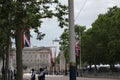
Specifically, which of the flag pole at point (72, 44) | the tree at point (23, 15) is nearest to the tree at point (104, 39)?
the tree at point (23, 15)

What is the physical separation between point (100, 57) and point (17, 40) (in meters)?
83.3

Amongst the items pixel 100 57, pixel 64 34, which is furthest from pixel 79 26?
pixel 100 57

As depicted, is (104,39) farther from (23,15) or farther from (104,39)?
(23,15)

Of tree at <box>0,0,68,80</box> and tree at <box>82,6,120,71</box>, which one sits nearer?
tree at <box>0,0,68,80</box>

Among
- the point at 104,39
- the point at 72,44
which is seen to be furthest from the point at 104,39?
the point at 72,44

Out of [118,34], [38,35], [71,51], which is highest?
[118,34]

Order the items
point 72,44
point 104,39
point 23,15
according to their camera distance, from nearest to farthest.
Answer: point 72,44 → point 23,15 → point 104,39

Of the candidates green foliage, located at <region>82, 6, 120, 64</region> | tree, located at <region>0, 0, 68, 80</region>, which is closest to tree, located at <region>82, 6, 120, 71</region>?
green foliage, located at <region>82, 6, 120, 64</region>

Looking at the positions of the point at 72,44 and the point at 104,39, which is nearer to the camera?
the point at 72,44

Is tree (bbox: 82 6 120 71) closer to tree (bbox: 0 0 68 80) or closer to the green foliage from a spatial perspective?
the green foliage

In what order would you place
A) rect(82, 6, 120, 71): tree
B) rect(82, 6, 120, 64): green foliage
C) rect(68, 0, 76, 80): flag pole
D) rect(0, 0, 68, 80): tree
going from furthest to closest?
rect(82, 6, 120, 71): tree
rect(82, 6, 120, 64): green foliage
rect(0, 0, 68, 80): tree
rect(68, 0, 76, 80): flag pole

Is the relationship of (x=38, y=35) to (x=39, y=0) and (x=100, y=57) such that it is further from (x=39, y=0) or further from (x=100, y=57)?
(x=100, y=57)

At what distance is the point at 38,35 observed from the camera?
76.0 ft

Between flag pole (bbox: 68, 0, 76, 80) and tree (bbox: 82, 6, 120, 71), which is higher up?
tree (bbox: 82, 6, 120, 71)
